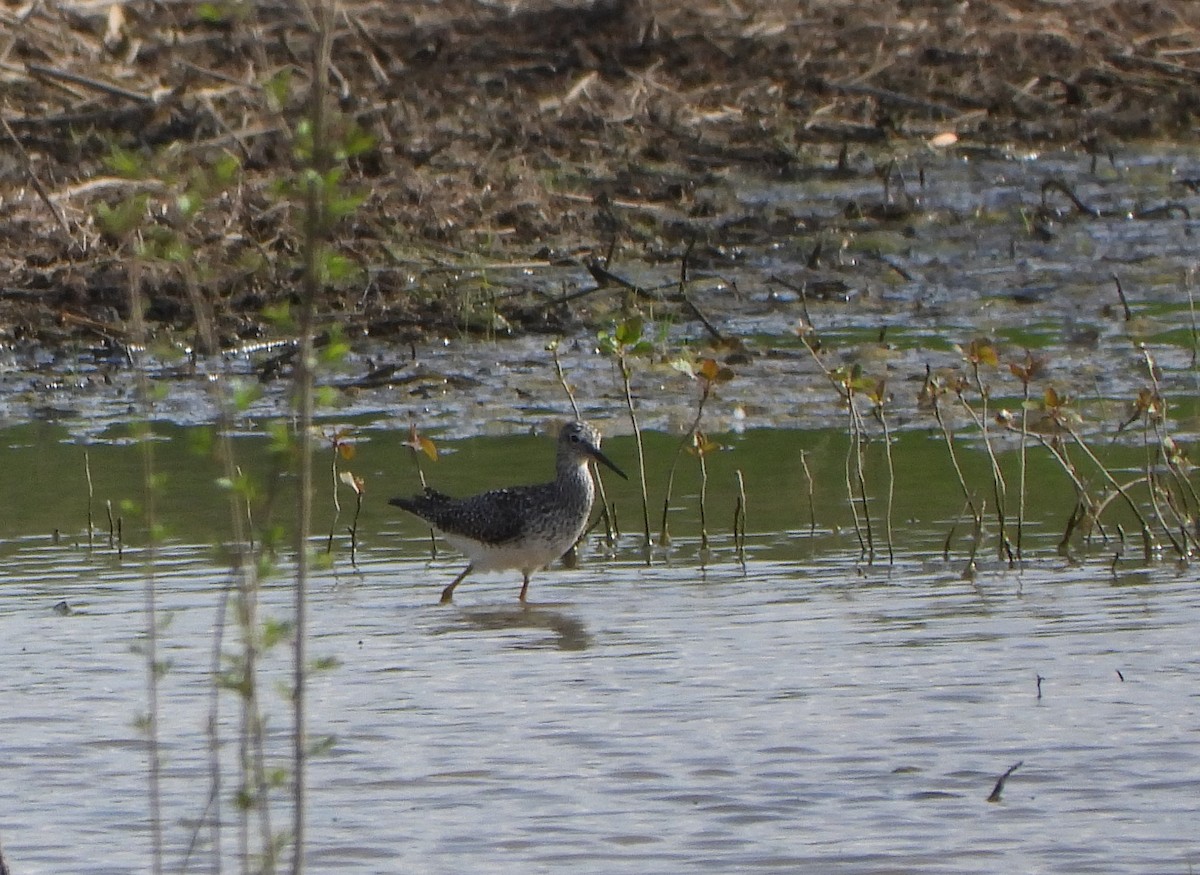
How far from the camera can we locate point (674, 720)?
650 cm

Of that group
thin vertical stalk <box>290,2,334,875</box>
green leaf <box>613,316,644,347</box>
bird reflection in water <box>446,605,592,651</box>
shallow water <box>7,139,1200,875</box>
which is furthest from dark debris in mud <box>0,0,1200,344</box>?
thin vertical stalk <box>290,2,334,875</box>

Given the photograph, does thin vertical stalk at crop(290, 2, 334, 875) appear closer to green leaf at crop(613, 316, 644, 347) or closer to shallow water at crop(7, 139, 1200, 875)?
shallow water at crop(7, 139, 1200, 875)

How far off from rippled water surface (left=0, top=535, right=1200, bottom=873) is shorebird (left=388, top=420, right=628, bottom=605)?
17cm

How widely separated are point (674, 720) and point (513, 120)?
462 inches

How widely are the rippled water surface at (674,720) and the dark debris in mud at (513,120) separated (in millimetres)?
5227

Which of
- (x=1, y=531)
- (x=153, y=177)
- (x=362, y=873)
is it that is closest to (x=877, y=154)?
(x=1, y=531)

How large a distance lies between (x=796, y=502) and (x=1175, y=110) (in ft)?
34.2

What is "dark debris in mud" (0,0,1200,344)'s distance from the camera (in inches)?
544

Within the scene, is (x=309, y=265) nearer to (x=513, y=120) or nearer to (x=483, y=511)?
(x=483, y=511)

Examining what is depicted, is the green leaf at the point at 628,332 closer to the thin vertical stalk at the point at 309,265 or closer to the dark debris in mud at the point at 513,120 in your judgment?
the dark debris in mud at the point at 513,120

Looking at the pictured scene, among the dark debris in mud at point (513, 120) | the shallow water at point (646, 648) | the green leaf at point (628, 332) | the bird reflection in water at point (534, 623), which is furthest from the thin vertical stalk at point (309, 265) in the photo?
the dark debris in mud at point (513, 120)

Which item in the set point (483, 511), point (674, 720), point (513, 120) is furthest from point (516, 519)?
point (513, 120)

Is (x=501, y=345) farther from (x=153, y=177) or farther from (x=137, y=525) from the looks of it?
(x=153, y=177)

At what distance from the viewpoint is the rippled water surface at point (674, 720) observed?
17.9 feet
